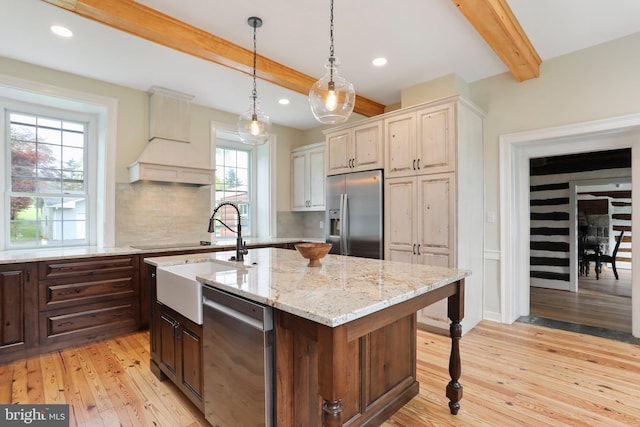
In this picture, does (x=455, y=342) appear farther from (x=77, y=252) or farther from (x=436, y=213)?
(x=77, y=252)

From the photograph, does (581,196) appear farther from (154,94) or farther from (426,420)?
(154,94)

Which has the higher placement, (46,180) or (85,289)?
(46,180)

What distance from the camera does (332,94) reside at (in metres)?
2.14

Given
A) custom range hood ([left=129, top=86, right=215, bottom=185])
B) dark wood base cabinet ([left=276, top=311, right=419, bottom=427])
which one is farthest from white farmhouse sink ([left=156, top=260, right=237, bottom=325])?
custom range hood ([left=129, top=86, right=215, bottom=185])

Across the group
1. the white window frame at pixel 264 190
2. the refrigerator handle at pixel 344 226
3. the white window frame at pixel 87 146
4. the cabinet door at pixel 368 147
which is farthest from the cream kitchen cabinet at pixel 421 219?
the white window frame at pixel 87 146

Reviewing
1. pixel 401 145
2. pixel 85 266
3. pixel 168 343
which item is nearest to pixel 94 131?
pixel 85 266

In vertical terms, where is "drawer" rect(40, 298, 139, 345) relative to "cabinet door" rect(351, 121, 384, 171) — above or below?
below

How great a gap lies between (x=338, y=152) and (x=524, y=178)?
2205 millimetres

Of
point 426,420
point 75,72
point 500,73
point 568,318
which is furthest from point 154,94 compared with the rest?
point 568,318

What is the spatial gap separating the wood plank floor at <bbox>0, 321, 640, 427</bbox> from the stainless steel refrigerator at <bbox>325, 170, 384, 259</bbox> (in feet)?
4.15

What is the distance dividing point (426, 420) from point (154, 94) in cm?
430

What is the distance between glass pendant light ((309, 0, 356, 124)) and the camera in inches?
84.3

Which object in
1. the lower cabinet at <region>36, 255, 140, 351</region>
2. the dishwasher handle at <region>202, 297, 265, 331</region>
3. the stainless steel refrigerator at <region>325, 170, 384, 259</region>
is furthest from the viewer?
the stainless steel refrigerator at <region>325, 170, 384, 259</region>

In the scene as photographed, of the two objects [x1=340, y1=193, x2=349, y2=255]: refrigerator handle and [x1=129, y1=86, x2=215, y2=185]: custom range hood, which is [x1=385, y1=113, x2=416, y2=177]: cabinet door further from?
[x1=129, y1=86, x2=215, y2=185]: custom range hood
